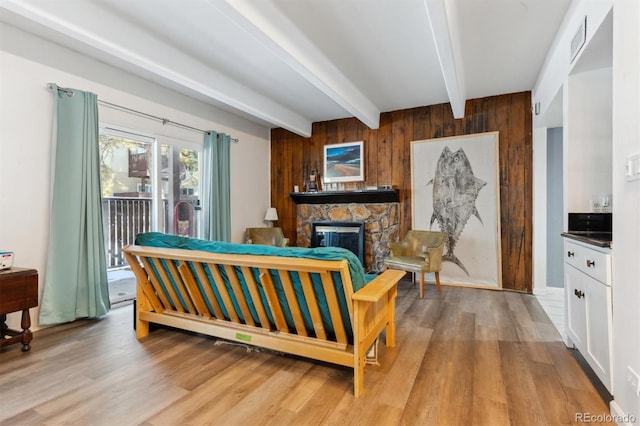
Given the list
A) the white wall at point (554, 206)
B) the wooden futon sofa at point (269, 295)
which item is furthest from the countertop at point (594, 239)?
the white wall at point (554, 206)

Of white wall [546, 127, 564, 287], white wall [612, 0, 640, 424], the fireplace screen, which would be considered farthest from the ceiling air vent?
the fireplace screen

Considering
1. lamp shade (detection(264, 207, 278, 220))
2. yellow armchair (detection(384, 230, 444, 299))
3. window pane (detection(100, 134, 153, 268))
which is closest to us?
window pane (detection(100, 134, 153, 268))

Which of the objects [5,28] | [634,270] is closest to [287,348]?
[634,270]

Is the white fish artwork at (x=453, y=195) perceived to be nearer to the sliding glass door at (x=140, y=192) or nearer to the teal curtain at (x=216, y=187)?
the teal curtain at (x=216, y=187)

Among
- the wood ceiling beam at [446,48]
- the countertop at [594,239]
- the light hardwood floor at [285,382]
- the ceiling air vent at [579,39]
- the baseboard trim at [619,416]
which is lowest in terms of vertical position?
the light hardwood floor at [285,382]

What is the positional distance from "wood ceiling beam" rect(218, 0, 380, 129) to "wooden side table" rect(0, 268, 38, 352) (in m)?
2.45

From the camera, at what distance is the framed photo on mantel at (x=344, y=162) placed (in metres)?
5.22

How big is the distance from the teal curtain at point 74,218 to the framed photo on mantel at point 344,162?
335 cm

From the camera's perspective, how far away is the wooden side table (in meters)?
2.27

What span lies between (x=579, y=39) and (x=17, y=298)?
14.9 ft

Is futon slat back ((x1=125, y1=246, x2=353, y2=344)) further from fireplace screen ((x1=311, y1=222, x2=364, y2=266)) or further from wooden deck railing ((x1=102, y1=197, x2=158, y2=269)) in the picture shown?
fireplace screen ((x1=311, y1=222, x2=364, y2=266))

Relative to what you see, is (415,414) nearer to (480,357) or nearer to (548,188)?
(480,357)

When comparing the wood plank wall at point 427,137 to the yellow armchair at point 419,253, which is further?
the wood plank wall at point 427,137

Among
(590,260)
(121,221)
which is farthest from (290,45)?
(121,221)
